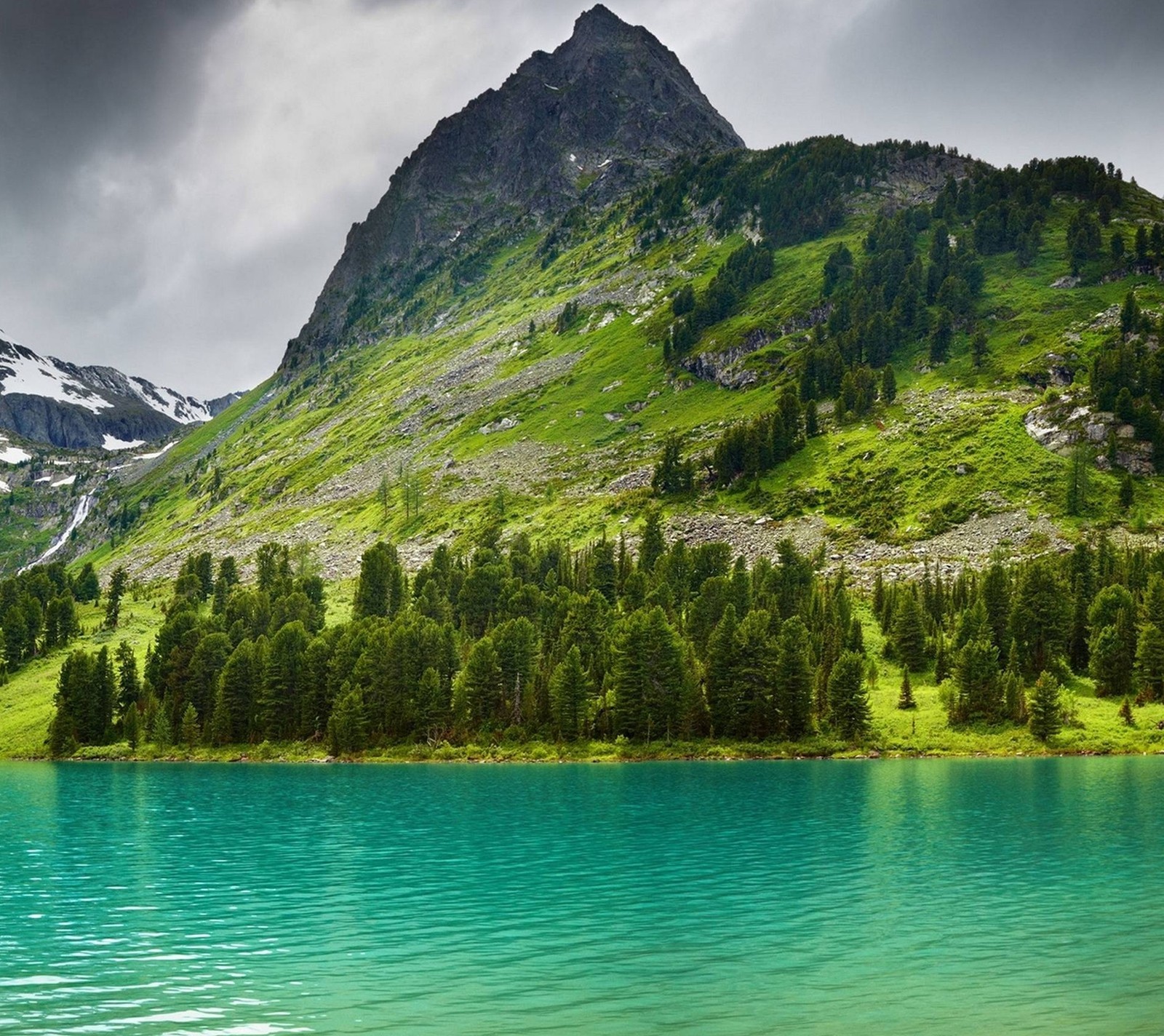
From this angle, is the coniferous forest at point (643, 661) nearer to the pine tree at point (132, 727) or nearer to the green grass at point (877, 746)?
the pine tree at point (132, 727)

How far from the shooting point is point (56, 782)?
103 meters

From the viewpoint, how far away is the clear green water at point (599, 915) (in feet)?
84.2

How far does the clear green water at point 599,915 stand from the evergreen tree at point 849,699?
41.1m

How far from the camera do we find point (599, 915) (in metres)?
37.2

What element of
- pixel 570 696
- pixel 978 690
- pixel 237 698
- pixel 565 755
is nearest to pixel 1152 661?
pixel 978 690

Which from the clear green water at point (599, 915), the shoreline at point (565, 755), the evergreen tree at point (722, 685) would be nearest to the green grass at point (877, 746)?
the shoreline at point (565, 755)

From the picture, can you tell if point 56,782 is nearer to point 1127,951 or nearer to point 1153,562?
point 1127,951

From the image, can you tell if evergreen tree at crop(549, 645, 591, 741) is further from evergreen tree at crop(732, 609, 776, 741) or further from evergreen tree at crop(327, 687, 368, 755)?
evergreen tree at crop(327, 687, 368, 755)

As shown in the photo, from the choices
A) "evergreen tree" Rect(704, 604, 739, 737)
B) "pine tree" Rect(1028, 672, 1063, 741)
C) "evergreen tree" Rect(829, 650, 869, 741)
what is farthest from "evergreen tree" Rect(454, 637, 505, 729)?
"pine tree" Rect(1028, 672, 1063, 741)

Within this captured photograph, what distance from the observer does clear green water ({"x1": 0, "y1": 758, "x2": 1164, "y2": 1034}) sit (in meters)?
25.7

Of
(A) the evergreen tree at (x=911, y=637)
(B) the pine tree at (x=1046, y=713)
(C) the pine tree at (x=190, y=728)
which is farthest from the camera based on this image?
(A) the evergreen tree at (x=911, y=637)

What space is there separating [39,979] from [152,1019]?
7.21 meters

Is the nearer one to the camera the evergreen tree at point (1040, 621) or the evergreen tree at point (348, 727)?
the evergreen tree at point (348, 727)

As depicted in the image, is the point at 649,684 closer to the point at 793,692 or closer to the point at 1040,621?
the point at 793,692
